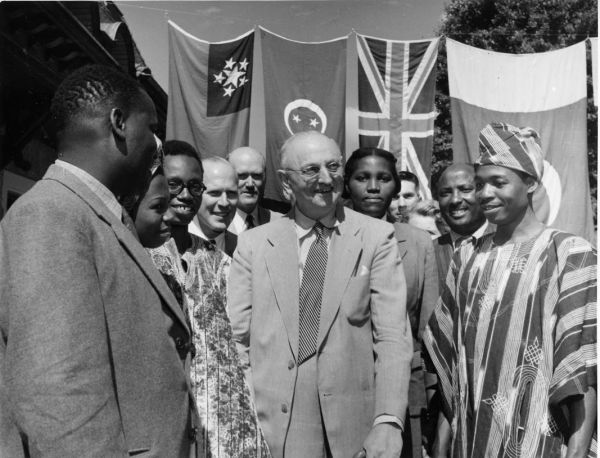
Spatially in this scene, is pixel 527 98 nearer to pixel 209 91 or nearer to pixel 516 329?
pixel 209 91

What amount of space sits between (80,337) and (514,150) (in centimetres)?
219

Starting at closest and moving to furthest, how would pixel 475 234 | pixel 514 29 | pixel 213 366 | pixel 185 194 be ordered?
1. pixel 213 366
2. pixel 185 194
3. pixel 475 234
4. pixel 514 29

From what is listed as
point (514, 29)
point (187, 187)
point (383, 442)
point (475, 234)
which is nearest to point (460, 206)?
point (475, 234)

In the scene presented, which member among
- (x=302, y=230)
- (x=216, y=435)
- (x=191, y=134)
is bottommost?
(x=216, y=435)

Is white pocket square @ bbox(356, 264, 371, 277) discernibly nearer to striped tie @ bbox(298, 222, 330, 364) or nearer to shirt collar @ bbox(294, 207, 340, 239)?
striped tie @ bbox(298, 222, 330, 364)

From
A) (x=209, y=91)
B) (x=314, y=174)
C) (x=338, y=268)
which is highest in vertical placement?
(x=209, y=91)

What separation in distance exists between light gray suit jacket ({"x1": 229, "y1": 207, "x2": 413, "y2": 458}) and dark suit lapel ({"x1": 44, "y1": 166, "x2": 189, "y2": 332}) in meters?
1.12

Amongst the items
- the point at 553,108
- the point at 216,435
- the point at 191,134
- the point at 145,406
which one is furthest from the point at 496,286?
the point at 553,108

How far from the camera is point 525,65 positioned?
8.18 metres

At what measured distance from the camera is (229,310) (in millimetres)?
2980

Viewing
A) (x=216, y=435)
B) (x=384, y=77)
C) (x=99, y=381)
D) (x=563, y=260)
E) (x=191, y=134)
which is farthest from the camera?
(x=384, y=77)

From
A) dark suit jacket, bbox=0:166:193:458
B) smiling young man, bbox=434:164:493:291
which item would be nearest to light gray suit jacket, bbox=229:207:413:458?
dark suit jacket, bbox=0:166:193:458

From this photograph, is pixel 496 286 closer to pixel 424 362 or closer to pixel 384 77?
pixel 424 362

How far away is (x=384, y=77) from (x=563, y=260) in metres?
5.57
